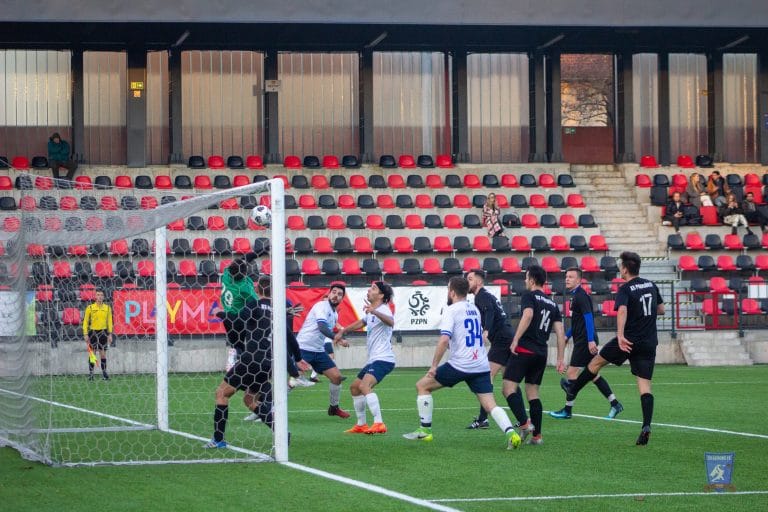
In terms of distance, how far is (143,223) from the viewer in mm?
Answer: 13164

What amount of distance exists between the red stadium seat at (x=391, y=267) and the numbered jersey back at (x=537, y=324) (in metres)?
17.4

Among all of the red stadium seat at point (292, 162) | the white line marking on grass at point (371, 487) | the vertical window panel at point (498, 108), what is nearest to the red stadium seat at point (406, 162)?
the vertical window panel at point (498, 108)

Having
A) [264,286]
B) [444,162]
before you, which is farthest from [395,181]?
[264,286]

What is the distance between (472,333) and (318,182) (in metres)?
22.6

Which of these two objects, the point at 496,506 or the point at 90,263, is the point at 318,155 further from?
the point at 496,506

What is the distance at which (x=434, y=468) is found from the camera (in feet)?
36.4

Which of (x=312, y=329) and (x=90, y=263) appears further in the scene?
(x=90, y=263)

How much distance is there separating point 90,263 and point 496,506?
11.0 meters

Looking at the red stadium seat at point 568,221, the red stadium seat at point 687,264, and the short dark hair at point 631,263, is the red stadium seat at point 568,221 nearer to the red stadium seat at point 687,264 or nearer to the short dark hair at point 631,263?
the red stadium seat at point 687,264

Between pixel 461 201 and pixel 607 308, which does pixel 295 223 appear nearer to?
pixel 461 201

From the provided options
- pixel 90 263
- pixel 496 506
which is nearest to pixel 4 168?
pixel 90 263

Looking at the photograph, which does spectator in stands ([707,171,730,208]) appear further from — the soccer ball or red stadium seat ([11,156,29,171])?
the soccer ball

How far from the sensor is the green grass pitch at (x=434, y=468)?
9.23 m

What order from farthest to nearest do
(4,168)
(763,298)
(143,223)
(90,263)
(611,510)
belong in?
1. (4,168)
2. (763,298)
3. (90,263)
4. (143,223)
5. (611,510)
